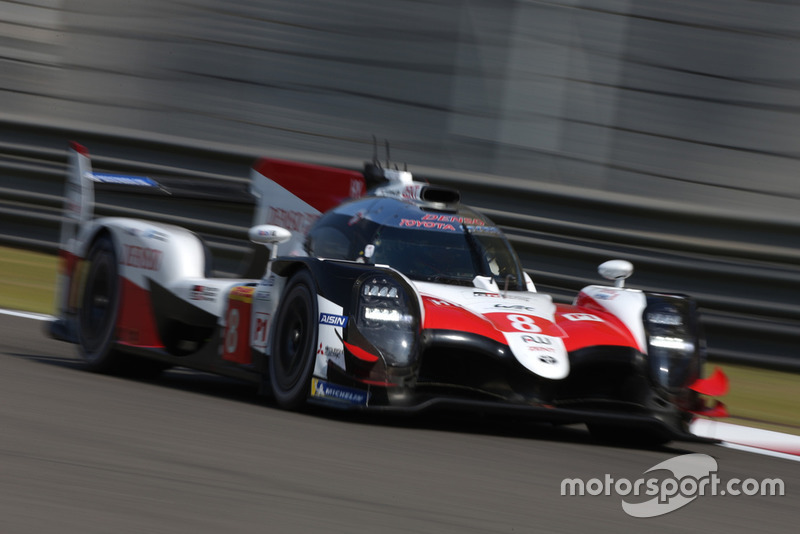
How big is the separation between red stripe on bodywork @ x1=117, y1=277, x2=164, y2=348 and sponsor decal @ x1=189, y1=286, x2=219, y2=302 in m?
0.32

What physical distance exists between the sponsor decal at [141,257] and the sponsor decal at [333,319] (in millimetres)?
1717

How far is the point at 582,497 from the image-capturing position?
13.5 feet

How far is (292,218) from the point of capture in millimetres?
7676

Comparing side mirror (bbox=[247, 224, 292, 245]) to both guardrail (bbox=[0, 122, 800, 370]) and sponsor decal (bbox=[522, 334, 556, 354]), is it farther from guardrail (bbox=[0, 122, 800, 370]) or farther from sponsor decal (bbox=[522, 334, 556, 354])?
sponsor decal (bbox=[522, 334, 556, 354])

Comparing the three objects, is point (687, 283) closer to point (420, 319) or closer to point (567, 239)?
point (567, 239)

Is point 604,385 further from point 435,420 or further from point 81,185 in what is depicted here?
point 81,185

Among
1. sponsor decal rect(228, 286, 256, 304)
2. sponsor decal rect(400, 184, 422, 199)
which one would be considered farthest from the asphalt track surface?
sponsor decal rect(400, 184, 422, 199)

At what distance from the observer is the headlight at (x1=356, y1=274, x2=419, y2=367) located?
5.32 meters

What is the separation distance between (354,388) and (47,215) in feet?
21.1

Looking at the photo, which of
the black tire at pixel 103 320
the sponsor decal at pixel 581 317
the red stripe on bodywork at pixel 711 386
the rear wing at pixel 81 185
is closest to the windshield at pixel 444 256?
the sponsor decal at pixel 581 317

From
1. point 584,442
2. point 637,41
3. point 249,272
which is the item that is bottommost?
point 584,442

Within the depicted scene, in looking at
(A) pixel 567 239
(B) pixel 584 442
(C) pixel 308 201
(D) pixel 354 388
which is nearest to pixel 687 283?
(A) pixel 567 239

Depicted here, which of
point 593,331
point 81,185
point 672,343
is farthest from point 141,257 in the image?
point 672,343

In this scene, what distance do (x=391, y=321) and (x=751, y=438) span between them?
2.08 m
